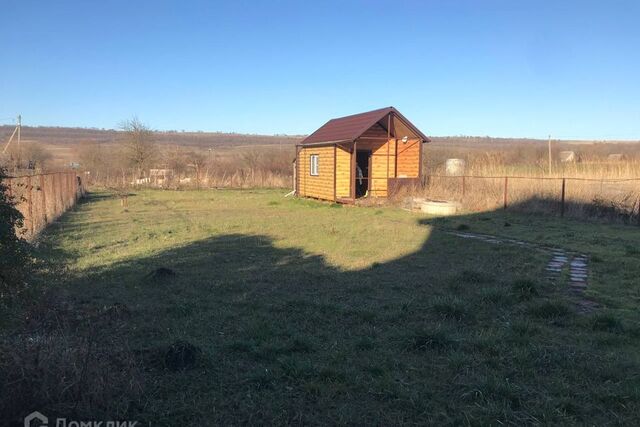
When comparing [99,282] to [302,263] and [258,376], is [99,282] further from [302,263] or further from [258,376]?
[258,376]

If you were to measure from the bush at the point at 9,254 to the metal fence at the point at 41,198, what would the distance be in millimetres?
5539

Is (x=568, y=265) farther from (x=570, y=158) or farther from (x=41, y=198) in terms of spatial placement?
(x=570, y=158)

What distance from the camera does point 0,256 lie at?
9.72 feet

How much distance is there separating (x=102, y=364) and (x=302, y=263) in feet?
16.7

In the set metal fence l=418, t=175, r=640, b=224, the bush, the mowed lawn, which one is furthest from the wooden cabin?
the bush

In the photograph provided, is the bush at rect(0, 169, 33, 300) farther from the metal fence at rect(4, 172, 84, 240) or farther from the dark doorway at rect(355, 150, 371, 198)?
the dark doorway at rect(355, 150, 371, 198)

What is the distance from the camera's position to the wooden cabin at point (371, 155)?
2062cm

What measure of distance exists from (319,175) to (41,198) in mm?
12519

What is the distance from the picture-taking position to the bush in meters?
2.98

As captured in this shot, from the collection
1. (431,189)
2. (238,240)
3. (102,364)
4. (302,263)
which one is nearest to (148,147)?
(431,189)

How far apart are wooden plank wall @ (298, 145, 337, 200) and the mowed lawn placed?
451 inches

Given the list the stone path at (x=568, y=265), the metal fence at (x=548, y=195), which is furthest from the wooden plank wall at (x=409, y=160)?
the stone path at (x=568, y=265)

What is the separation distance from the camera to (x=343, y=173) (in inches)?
837

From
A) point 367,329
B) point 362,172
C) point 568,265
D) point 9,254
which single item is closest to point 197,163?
point 362,172
